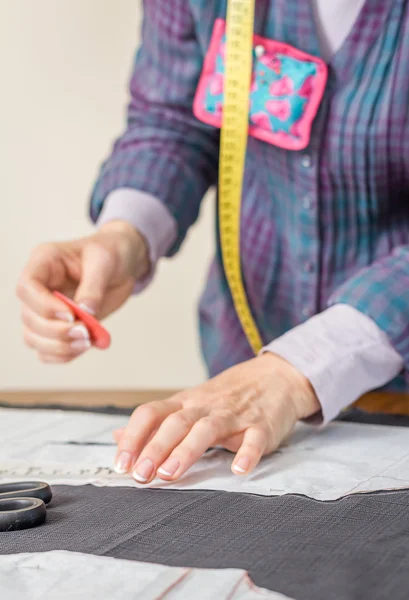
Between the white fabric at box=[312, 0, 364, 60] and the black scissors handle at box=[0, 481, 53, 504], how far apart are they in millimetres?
681

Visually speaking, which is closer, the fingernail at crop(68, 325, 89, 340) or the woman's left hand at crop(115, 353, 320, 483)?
the woman's left hand at crop(115, 353, 320, 483)

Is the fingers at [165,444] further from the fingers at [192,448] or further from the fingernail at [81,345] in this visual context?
the fingernail at [81,345]

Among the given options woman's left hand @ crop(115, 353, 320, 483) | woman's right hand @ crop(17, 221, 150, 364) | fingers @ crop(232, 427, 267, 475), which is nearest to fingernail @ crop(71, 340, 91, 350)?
woman's right hand @ crop(17, 221, 150, 364)

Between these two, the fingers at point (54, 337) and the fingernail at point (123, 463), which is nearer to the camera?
the fingernail at point (123, 463)

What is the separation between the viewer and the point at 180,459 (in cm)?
71

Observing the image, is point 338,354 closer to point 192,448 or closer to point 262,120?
point 192,448

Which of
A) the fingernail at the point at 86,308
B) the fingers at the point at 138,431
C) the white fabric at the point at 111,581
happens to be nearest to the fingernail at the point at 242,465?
the fingers at the point at 138,431

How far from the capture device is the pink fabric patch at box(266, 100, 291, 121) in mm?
1026

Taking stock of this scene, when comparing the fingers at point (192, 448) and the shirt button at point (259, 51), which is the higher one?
the shirt button at point (259, 51)

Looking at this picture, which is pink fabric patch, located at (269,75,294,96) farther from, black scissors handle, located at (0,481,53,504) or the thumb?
black scissors handle, located at (0,481,53,504)

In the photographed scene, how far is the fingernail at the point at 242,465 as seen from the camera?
70 cm

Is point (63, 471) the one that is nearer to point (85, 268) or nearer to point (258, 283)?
point (85, 268)

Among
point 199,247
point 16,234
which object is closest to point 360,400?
point 199,247

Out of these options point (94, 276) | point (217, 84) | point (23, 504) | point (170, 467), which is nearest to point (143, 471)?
point (170, 467)
